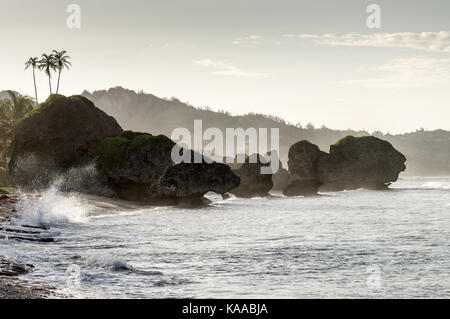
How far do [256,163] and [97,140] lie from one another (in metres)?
31.7

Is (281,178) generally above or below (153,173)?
below

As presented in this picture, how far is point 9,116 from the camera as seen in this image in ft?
273

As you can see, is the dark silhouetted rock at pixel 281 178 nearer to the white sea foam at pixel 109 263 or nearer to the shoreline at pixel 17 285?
the white sea foam at pixel 109 263

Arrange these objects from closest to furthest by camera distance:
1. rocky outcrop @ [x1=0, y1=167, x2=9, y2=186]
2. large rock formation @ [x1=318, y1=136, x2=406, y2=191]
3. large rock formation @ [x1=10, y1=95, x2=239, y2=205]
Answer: large rock formation @ [x1=10, y1=95, x2=239, y2=205]
rocky outcrop @ [x1=0, y1=167, x2=9, y2=186]
large rock formation @ [x1=318, y1=136, x2=406, y2=191]

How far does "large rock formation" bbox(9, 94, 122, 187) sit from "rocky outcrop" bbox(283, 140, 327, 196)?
45659 millimetres

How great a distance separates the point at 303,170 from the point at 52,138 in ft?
178

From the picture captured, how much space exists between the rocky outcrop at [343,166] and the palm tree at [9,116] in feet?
169

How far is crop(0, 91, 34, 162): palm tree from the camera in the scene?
79.9 m

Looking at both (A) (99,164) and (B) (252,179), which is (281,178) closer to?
(B) (252,179)

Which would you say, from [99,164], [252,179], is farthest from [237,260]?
[252,179]

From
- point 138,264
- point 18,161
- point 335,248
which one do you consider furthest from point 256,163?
point 138,264

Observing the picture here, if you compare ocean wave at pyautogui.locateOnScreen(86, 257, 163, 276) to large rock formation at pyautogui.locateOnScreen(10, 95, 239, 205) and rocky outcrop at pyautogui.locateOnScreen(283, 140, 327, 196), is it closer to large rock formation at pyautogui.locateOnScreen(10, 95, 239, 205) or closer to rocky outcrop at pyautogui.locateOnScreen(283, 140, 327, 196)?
large rock formation at pyautogui.locateOnScreen(10, 95, 239, 205)

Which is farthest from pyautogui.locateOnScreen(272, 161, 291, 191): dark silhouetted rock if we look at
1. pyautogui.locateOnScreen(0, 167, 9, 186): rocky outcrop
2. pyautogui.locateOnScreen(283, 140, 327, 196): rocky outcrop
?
pyautogui.locateOnScreen(0, 167, 9, 186): rocky outcrop
